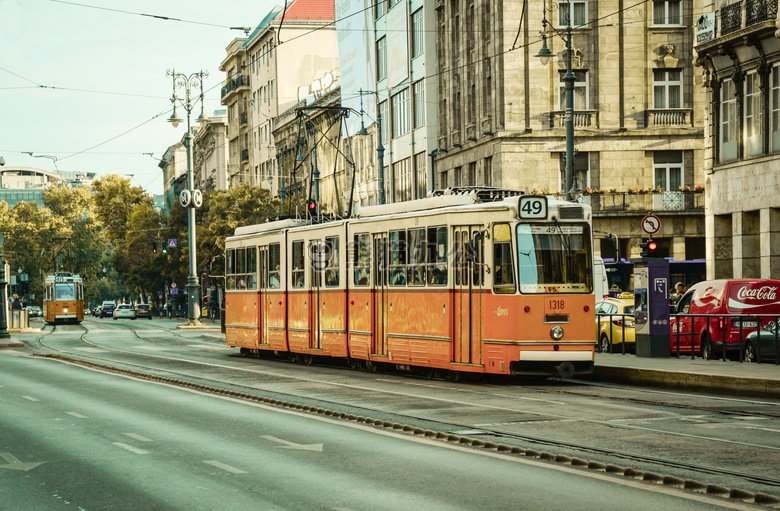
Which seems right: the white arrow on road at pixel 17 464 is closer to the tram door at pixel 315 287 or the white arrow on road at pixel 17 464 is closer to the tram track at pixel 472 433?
the tram track at pixel 472 433

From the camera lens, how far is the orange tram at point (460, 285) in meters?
18.8

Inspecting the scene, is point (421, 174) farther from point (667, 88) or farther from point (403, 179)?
point (667, 88)

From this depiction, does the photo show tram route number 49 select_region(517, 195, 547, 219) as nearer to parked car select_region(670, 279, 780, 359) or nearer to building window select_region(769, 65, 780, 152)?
parked car select_region(670, 279, 780, 359)

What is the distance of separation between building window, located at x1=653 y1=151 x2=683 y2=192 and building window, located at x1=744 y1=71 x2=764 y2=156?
12327 mm

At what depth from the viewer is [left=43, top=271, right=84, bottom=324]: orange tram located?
72.1 metres

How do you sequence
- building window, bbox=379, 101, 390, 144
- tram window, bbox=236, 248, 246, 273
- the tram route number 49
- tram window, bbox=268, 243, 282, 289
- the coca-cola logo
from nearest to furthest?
the tram route number 49 < the coca-cola logo < tram window, bbox=268, 243, 282, 289 < tram window, bbox=236, 248, 246, 273 < building window, bbox=379, 101, 390, 144

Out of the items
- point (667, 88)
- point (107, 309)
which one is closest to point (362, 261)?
point (667, 88)

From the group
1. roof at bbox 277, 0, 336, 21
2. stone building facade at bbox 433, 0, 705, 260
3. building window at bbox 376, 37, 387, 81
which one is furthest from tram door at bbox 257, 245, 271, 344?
roof at bbox 277, 0, 336, 21

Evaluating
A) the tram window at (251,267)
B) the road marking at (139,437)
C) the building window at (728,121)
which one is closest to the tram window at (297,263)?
the tram window at (251,267)

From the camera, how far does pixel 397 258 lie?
21688mm

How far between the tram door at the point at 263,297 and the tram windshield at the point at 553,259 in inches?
414

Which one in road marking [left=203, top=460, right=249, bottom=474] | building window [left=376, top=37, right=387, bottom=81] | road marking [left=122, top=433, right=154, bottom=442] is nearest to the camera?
road marking [left=203, top=460, right=249, bottom=474]

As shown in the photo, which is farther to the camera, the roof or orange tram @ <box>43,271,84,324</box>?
the roof

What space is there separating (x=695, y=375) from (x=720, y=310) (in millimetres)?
6087
